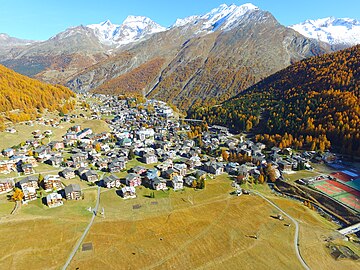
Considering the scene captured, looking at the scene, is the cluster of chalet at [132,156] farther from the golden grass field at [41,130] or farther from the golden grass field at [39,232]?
the golden grass field at [39,232]

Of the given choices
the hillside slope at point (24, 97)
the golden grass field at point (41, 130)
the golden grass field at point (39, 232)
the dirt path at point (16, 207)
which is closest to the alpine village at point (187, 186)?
the golden grass field at point (39, 232)

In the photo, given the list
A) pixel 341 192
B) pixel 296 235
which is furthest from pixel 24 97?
pixel 341 192

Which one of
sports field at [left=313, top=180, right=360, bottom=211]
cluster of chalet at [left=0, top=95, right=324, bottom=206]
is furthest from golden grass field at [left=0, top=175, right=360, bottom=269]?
sports field at [left=313, top=180, right=360, bottom=211]

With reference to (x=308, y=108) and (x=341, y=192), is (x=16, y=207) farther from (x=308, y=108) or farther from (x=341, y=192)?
(x=308, y=108)

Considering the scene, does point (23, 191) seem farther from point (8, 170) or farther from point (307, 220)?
point (307, 220)

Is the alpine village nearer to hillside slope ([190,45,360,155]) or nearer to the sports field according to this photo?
the sports field
